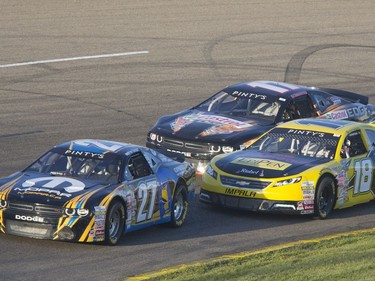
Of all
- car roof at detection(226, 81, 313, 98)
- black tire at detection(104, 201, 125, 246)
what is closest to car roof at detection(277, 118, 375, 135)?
car roof at detection(226, 81, 313, 98)

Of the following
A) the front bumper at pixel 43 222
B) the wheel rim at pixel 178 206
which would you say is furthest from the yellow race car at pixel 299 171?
the front bumper at pixel 43 222

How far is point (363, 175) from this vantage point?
18.0 metres

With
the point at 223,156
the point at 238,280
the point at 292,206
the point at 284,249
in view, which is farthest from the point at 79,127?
the point at 238,280

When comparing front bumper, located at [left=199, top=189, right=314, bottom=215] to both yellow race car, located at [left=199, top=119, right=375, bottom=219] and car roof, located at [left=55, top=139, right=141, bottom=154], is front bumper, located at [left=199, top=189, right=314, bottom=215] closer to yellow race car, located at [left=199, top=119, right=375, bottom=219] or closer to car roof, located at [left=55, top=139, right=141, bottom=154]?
yellow race car, located at [left=199, top=119, right=375, bottom=219]

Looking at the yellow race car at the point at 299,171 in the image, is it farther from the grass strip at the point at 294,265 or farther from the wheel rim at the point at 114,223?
the wheel rim at the point at 114,223

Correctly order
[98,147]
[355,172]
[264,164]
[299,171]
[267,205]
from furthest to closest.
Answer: [355,172], [264,164], [299,171], [267,205], [98,147]

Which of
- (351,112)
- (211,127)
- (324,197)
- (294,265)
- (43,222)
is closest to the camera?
(294,265)

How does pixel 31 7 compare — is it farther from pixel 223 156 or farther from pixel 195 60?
pixel 223 156

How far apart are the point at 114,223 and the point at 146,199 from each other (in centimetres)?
82

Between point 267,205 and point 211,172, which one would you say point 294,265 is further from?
point 211,172

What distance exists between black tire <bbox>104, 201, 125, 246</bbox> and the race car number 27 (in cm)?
46

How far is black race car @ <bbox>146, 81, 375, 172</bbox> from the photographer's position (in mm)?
19531

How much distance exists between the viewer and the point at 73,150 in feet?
51.9

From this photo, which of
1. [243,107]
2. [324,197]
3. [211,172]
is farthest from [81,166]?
[243,107]
